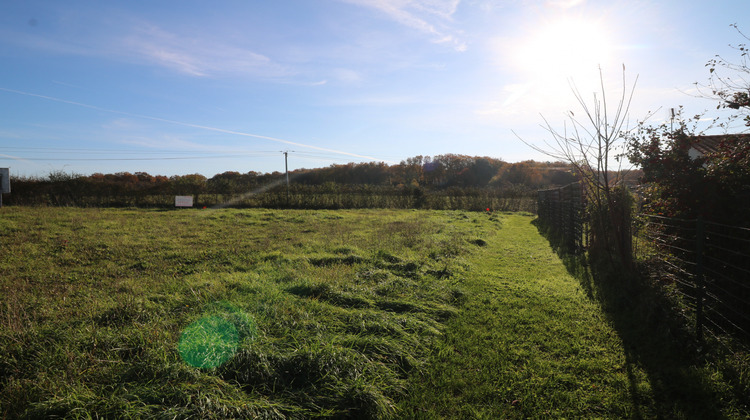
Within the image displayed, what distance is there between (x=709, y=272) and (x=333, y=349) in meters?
4.49

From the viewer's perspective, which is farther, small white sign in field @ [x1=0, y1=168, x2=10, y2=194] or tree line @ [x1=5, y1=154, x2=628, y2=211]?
tree line @ [x1=5, y1=154, x2=628, y2=211]

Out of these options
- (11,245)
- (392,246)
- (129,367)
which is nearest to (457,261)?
(392,246)

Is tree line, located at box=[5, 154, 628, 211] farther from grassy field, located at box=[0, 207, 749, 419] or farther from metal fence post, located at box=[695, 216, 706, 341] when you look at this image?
metal fence post, located at box=[695, 216, 706, 341]

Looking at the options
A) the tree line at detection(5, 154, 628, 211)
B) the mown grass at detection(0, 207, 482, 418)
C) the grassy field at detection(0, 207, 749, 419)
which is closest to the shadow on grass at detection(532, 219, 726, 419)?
the grassy field at detection(0, 207, 749, 419)

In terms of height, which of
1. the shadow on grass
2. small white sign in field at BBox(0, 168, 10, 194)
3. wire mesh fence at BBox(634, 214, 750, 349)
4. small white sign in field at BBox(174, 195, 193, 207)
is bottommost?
the shadow on grass

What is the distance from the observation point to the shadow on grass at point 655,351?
2.81 m

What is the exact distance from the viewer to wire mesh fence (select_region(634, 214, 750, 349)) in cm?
366

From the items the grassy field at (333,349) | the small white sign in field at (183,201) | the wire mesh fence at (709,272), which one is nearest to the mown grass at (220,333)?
the grassy field at (333,349)

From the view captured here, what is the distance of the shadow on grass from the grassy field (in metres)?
0.02

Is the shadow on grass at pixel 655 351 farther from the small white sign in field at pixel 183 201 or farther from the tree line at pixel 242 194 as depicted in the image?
the small white sign in field at pixel 183 201

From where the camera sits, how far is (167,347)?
312 centimetres

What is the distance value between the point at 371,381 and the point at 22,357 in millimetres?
2970

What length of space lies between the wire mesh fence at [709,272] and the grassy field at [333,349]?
2.19ft

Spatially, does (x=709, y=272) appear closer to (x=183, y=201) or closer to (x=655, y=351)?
(x=655, y=351)
